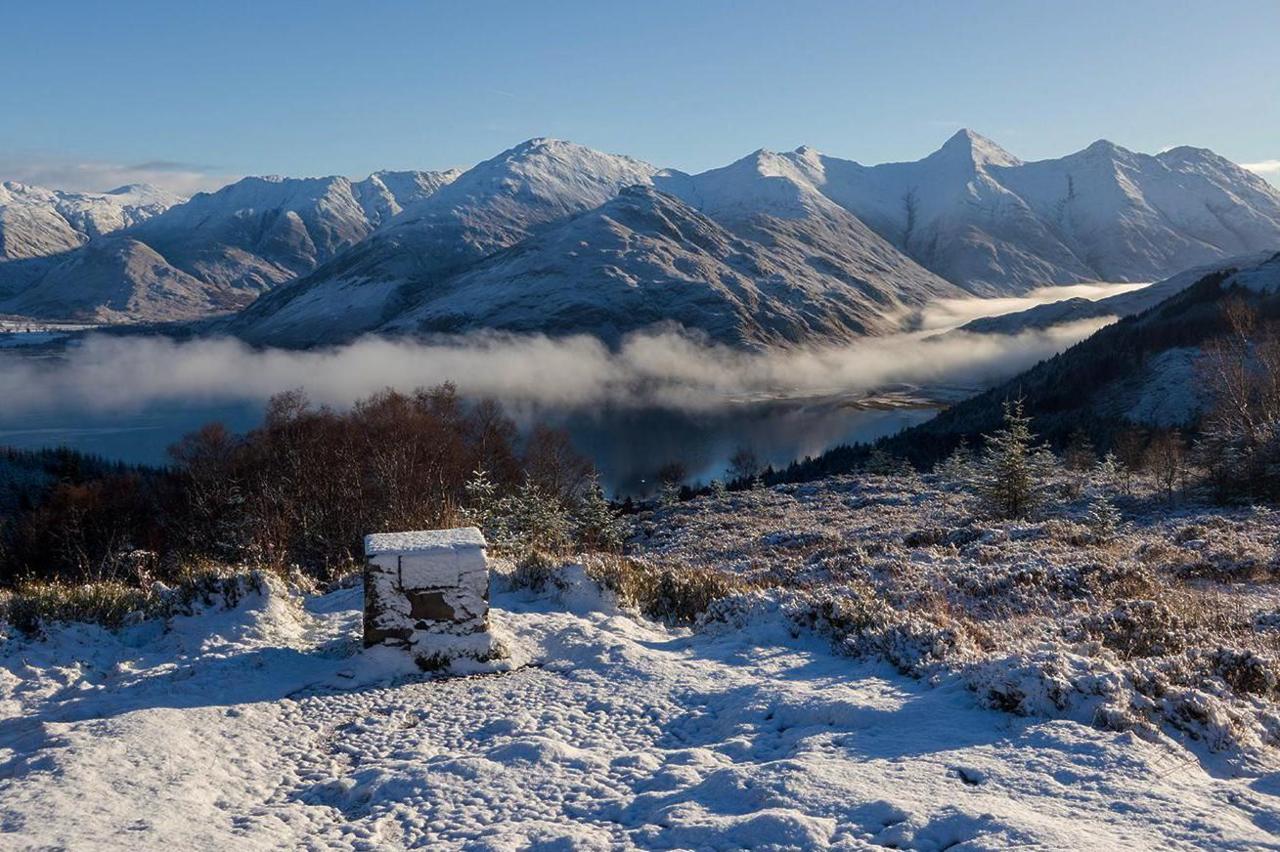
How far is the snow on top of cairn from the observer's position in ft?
32.8

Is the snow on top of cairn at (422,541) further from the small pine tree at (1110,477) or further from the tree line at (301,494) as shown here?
the small pine tree at (1110,477)

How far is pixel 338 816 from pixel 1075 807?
5.56 metres

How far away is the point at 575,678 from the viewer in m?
9.46

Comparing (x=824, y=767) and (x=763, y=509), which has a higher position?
(x=824, y=767)

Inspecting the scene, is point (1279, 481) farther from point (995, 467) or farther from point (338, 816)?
point (338, 816)

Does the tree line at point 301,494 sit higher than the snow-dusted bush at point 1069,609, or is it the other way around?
the snow-dusted bush at point 1069,609

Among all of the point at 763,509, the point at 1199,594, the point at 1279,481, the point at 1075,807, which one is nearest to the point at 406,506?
the point at 763,509

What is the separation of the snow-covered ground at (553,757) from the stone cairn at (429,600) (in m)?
0.40

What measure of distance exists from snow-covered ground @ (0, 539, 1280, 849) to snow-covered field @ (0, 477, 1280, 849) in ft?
0.09

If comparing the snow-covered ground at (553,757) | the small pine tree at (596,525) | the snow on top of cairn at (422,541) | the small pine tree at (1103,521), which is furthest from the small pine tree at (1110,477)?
the snow on top of cairn at (422,541)

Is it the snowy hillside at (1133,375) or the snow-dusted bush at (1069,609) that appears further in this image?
the snowy hillside at (1133,375)

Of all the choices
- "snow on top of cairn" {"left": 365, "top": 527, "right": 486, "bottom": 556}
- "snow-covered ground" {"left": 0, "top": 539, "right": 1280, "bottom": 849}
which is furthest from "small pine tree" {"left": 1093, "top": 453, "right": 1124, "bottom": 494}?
"snow on top of cairn" {"left": 365, "top": 527, "right": 486, "bottom": 556}

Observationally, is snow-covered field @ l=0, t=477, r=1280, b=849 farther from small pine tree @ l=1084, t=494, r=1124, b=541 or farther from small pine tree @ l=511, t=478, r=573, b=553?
small pine tree @ l=511, t=478, r=573, b=553

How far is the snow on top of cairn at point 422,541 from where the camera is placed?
10008 millimetres
